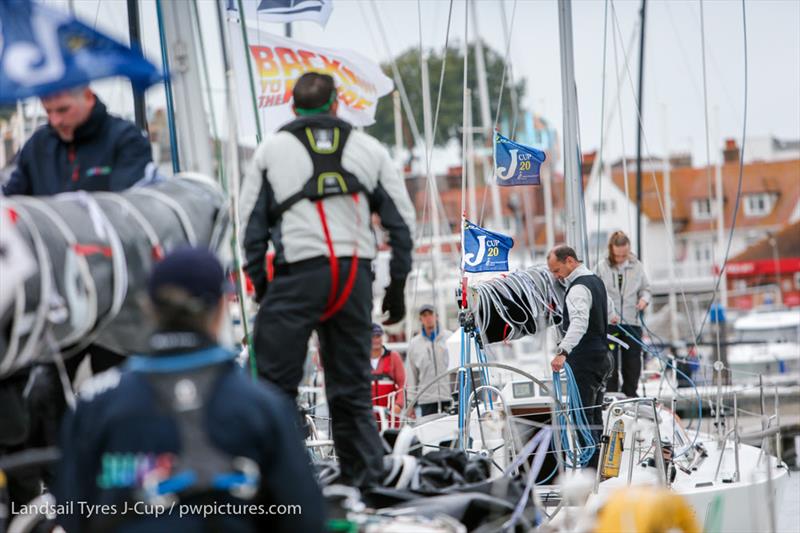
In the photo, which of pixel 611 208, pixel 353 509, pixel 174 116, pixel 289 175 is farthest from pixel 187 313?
pixel 611 208

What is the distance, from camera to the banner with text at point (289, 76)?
10523 mm

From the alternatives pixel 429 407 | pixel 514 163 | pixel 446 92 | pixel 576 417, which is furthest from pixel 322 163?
pixel 446 92

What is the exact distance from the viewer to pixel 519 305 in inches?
376

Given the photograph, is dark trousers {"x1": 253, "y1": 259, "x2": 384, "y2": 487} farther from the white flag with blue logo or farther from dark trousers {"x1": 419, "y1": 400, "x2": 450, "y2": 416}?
dark trousers {"x1": 419, "y1": 400, "x2": 450, "y2": 416}

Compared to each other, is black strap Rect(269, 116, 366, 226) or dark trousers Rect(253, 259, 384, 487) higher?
black strap Rect(269, 116, 366, 226)

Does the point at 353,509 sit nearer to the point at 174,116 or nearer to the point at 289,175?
the point at 289,175

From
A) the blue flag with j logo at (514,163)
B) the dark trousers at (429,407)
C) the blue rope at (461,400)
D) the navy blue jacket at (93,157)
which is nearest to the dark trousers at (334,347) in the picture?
the navy blue jacket at (93,157)

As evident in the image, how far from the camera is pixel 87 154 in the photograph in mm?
5234

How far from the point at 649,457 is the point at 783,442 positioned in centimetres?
1110

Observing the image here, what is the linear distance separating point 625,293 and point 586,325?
2821mm

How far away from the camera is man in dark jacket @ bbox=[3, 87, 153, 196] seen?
5184 millimetres

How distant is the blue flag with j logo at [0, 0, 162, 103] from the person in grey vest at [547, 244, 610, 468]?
16.9 feet

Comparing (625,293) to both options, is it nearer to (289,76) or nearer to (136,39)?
(289,76)

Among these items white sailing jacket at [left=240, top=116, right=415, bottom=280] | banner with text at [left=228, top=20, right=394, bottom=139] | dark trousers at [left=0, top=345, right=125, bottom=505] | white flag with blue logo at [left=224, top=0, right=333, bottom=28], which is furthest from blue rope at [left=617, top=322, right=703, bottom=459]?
dark trousers at [left=0, top=345, right=125, bottom=505]
